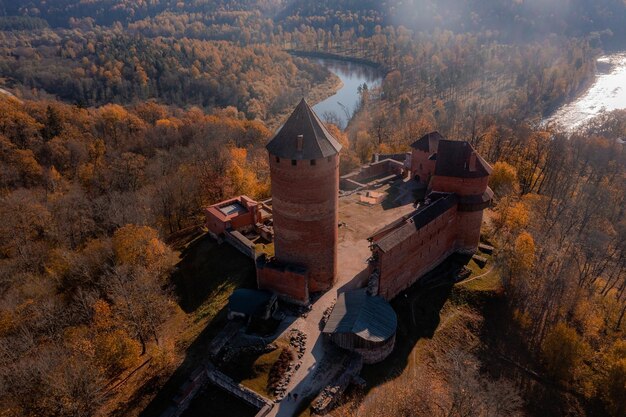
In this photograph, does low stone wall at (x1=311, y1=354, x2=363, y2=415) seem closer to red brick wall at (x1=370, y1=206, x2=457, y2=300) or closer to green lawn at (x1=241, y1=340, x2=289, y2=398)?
green lawn at (x1=241, y1=340, x2=289, y2=398)

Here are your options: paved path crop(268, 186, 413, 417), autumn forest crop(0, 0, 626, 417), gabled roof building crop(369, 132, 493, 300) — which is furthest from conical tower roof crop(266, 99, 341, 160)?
autumn forest crop(0, 0, 626, 417)

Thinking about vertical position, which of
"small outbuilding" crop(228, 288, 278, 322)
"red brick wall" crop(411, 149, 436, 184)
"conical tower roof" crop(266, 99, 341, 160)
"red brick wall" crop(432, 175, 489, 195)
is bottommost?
"small outbuilding" crop(228, 288, 278, 322)

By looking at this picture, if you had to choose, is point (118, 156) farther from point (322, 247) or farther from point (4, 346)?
point (322, 247)

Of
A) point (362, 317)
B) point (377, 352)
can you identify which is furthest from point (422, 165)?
point (377, 352)

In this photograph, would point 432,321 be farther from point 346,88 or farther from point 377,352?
point 346,88

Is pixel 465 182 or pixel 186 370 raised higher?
pixel 465 182

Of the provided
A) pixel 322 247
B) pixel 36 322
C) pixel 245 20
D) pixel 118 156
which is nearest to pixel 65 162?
pixel 118 156
